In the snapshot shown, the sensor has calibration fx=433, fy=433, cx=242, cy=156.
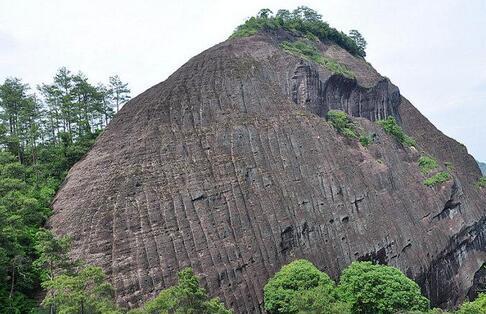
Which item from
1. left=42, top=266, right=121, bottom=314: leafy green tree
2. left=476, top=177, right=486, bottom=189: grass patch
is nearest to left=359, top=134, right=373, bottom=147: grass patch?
left=476, top=177, right=486, bottom=189: grass patch

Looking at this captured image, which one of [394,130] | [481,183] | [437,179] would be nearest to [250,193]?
[437,179]

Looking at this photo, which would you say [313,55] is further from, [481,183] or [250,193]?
[481,183]

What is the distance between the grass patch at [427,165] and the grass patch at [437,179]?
797 mm

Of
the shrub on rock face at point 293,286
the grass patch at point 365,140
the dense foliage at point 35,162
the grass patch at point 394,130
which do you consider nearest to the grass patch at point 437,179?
the grass patch at point 394,130

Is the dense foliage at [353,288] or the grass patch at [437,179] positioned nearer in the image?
the dense foliage at [353,288]

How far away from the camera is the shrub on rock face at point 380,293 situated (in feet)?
76.1

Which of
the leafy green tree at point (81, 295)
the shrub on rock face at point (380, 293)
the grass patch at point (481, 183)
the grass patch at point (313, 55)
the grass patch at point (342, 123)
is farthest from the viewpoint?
the grass patch at point (481, 183)

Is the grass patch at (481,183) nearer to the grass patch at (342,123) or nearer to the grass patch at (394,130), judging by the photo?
the grass patch at (394,130)

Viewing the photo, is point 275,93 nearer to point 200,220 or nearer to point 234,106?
point 234,106

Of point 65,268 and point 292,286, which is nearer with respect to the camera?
point 65,268

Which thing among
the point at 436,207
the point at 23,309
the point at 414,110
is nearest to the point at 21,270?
the point at 23,309

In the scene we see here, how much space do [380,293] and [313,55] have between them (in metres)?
27.7

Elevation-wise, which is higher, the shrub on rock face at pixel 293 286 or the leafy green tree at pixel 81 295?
the leafy green tree at pixel 81 295

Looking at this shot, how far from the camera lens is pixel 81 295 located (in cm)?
1389
